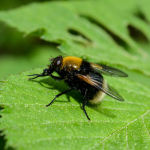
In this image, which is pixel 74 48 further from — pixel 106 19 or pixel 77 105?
pixel 106 19

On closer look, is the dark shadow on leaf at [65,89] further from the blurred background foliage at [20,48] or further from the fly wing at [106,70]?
the blurred background foliage at [20,48]

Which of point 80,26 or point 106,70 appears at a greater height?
point 80,26

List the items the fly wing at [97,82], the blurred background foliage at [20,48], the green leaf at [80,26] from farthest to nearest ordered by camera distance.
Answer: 1. the blurred background foliage at [20,48]
2. the green leaf at [80,26]
3. the fly wing at [97,82]

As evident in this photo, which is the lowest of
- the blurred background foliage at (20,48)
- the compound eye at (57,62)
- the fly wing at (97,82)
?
the blurred background foliage at (20,48)

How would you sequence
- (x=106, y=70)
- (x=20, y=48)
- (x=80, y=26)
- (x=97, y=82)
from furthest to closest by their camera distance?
1. (x=20, y=48)
2. (x=80, y=26)
3. (x=106, y=70)
4. (x=97, y=82)

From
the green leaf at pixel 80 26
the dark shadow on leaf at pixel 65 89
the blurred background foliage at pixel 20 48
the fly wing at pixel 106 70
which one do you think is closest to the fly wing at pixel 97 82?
the dark shadow on leaf at pixel 65 89

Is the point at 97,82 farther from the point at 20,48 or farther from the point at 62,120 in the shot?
the point at 20,48

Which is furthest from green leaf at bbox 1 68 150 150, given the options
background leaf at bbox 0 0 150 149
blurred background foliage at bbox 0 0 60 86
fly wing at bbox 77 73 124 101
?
blurred background foliage at bbox 0 0 60 86

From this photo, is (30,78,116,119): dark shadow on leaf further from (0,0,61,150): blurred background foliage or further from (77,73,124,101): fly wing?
(0,0,61,150): blurred background foliage

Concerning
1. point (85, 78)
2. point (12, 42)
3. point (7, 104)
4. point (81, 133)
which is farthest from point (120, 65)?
point (12, 42)

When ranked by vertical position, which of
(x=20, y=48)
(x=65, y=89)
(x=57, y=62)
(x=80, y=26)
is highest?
(x=80, y=26)

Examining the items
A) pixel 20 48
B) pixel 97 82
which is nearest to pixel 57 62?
pixel 97 82

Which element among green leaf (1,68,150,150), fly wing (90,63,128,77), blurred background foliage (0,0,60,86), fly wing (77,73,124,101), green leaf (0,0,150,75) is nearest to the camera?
green leaf (1,68,150,150)

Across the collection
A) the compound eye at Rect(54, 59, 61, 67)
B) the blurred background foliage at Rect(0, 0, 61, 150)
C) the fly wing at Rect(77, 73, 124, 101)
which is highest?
the compound eye at Rect(54, 59, 61, 67)
